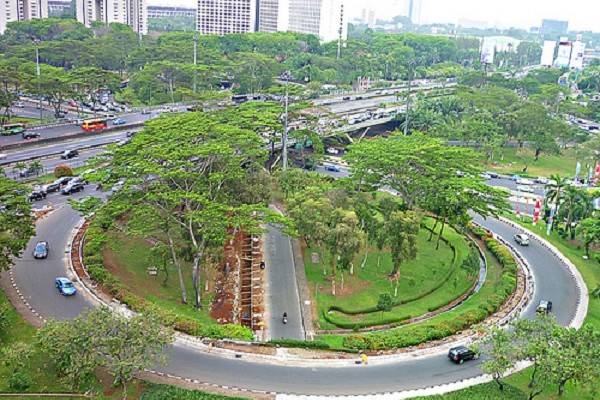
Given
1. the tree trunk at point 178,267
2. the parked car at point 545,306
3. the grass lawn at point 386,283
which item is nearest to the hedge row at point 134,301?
the tree trunk at point 178,267

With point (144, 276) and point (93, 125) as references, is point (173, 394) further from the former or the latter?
point (93, 125)

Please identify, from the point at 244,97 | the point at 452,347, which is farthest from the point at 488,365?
the point at 244,97

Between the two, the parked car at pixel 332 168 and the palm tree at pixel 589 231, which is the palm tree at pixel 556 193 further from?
the parked car at pixel 332 168

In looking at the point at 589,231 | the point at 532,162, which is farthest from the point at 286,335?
the point at 532,162

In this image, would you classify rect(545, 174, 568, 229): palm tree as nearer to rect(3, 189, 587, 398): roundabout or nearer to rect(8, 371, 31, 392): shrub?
rect(3, 189, 587, 398): roundabout

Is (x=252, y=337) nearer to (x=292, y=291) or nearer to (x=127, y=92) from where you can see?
(x=292, y=291)
